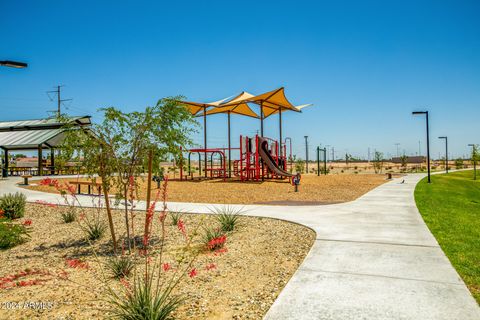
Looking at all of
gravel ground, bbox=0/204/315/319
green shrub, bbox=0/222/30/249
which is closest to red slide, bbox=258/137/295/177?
gravel ground, bbox=0/204/315/319

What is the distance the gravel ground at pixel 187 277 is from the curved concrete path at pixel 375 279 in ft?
1.13

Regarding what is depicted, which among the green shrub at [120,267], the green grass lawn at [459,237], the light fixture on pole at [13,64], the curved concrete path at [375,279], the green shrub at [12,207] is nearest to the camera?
the curved concrete path at [375,279]

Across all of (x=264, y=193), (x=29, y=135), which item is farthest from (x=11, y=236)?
(x=29, y=135)

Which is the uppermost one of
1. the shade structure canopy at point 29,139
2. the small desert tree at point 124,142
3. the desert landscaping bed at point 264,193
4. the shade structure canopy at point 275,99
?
the shade structure canopy at point 275,99

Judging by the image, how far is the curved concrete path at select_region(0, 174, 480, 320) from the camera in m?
3.46

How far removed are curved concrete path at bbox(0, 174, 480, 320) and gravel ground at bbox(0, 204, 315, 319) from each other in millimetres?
345

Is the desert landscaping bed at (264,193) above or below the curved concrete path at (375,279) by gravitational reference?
above

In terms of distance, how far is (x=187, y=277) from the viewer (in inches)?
196

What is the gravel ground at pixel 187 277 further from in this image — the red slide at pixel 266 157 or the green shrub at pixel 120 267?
the red slide at pixel 266 157

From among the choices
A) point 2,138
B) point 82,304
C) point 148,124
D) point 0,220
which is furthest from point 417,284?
point 2,138

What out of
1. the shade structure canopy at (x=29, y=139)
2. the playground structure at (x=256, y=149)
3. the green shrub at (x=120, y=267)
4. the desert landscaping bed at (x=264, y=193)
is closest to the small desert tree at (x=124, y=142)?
the green shrub at (x=120, y=267)

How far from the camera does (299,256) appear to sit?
18.6 ft

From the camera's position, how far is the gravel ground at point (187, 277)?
155 inches

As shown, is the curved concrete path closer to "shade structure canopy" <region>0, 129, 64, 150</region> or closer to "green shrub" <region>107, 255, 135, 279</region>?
"green shrub" <region>107, 255, 135, 279</region>
